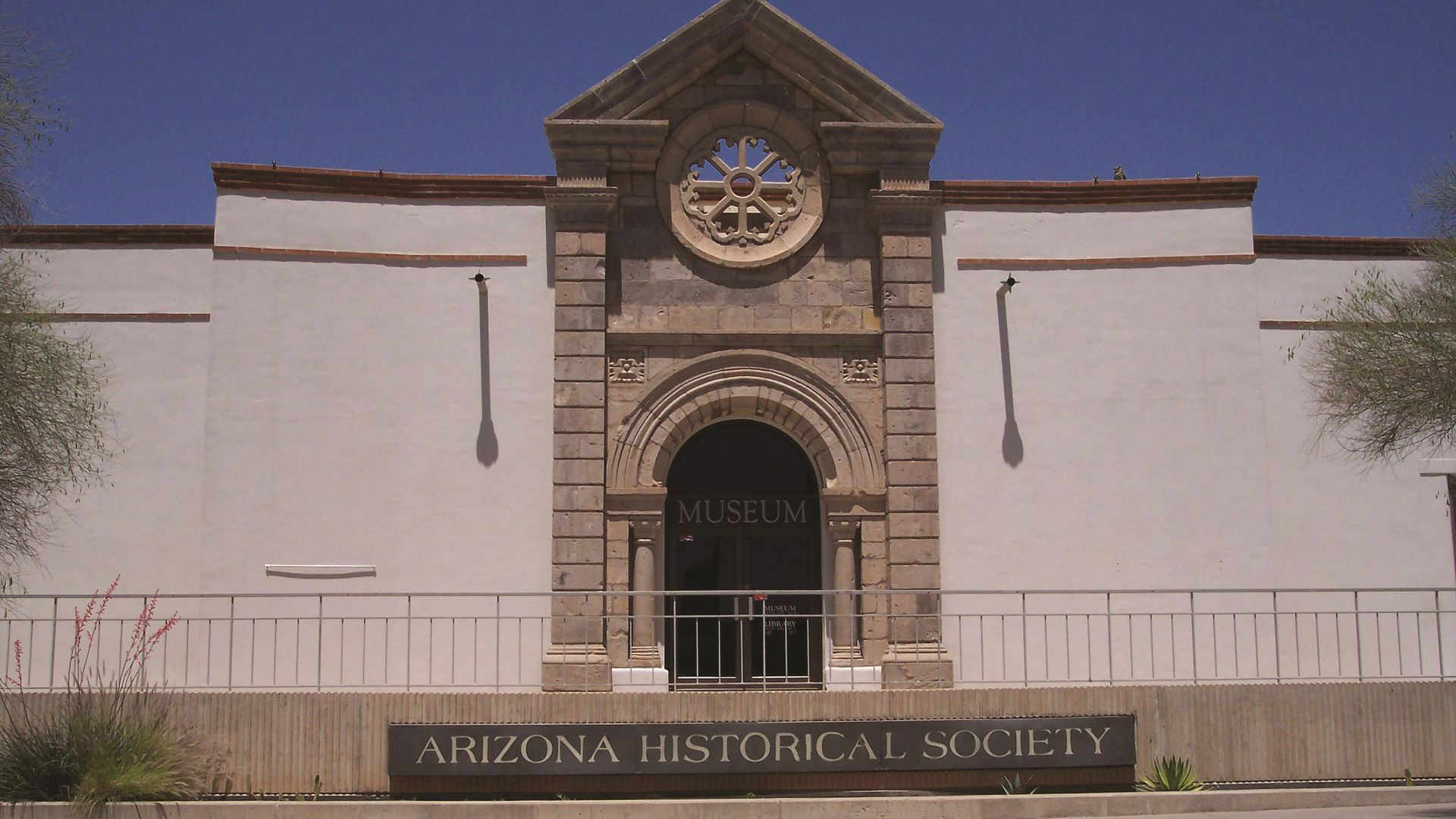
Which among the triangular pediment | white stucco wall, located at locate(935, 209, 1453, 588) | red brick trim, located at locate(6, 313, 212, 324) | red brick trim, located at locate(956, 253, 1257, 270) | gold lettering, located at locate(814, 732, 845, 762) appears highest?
the triangular pediment

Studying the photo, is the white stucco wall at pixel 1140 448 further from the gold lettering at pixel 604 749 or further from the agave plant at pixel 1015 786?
the gold lettering at pixel 604 749

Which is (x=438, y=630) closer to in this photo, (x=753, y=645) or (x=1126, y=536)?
(x=753, y=645)

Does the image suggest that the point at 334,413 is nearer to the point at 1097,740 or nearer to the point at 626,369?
the point at 626,369

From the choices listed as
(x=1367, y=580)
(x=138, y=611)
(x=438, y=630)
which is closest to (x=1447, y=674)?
(x=1367, y=580)

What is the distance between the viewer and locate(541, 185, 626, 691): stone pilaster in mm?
15352

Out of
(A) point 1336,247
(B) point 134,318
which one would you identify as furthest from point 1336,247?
(B) point 134,318

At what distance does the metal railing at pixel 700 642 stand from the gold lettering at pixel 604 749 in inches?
100

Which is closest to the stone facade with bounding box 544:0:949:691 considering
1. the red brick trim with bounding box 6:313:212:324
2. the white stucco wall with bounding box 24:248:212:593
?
the white stucco wall with bounding box 24:248:212:593

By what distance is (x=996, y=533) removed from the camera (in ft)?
53.3

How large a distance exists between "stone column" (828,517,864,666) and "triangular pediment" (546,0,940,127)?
4.97 meters

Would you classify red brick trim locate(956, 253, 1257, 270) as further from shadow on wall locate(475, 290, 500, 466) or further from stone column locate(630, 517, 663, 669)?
shadow on wall locate(475, 290, 500, 466)

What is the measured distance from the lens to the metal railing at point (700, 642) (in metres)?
15.4

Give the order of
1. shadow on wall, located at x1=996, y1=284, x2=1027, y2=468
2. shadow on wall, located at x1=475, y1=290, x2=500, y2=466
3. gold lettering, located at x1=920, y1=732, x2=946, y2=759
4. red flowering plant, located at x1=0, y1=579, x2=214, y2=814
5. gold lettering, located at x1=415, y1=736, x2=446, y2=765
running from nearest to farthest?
red flowering plant, located at x1=0, y1=579, x2=214, y2=814
gold lettering, located at x1=415, y1=736, x2=446, y2=765
gold lettering, located at x1=920, y1=732, x2=946, y2=759
shadow on wall, located at x1=475, y1=290, x2=500, y2=466
shadow on wall, located at x1=996, y1=284, x2=1027, y2=468

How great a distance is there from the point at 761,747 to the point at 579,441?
4896mm
